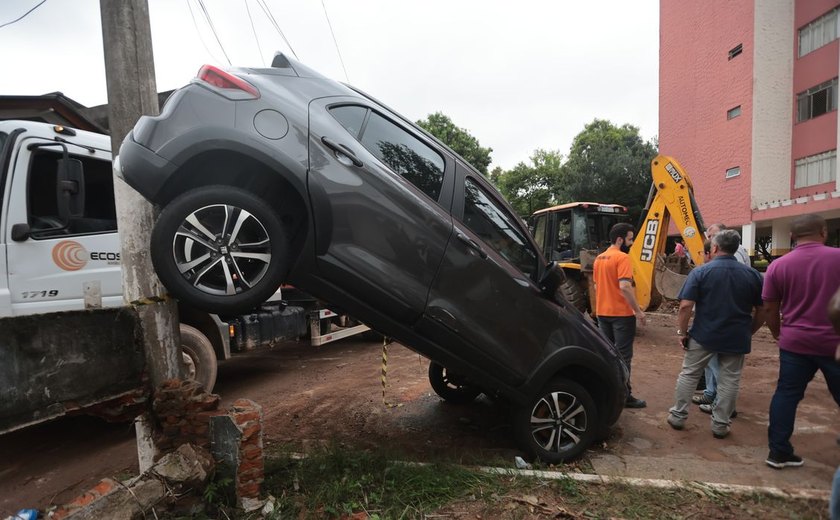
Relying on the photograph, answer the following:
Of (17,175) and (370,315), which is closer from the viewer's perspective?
(370,315)

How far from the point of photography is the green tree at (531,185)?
30188mm

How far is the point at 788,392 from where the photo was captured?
308 centimetres

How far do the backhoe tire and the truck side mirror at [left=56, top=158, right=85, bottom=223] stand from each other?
7.19 m

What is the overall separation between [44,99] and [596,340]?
8.76 metres

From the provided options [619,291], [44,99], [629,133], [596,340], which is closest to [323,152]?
[596,340]

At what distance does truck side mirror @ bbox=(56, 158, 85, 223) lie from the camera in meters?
3.61

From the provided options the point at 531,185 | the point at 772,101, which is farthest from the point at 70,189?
the point at 531,185

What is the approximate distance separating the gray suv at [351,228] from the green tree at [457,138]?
22.3 meters

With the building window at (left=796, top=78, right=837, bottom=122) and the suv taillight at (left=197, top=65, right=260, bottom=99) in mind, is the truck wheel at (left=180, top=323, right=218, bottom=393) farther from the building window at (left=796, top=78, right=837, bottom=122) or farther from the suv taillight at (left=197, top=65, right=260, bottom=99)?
the building window at (left=796, top=78, right=837, bottom=122)

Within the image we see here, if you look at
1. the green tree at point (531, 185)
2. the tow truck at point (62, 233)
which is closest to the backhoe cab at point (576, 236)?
the tow truck at point (62, 233)

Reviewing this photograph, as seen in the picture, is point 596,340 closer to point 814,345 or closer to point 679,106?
point 814,345

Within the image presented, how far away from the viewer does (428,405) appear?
14.9ft

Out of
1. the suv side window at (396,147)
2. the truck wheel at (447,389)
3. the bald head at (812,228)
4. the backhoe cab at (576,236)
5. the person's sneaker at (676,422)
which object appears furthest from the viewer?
the backhoe cab at (576,236)

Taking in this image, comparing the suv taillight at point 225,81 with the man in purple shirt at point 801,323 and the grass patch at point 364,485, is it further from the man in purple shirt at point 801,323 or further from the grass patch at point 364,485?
the man in purple shirt at point 801,323
